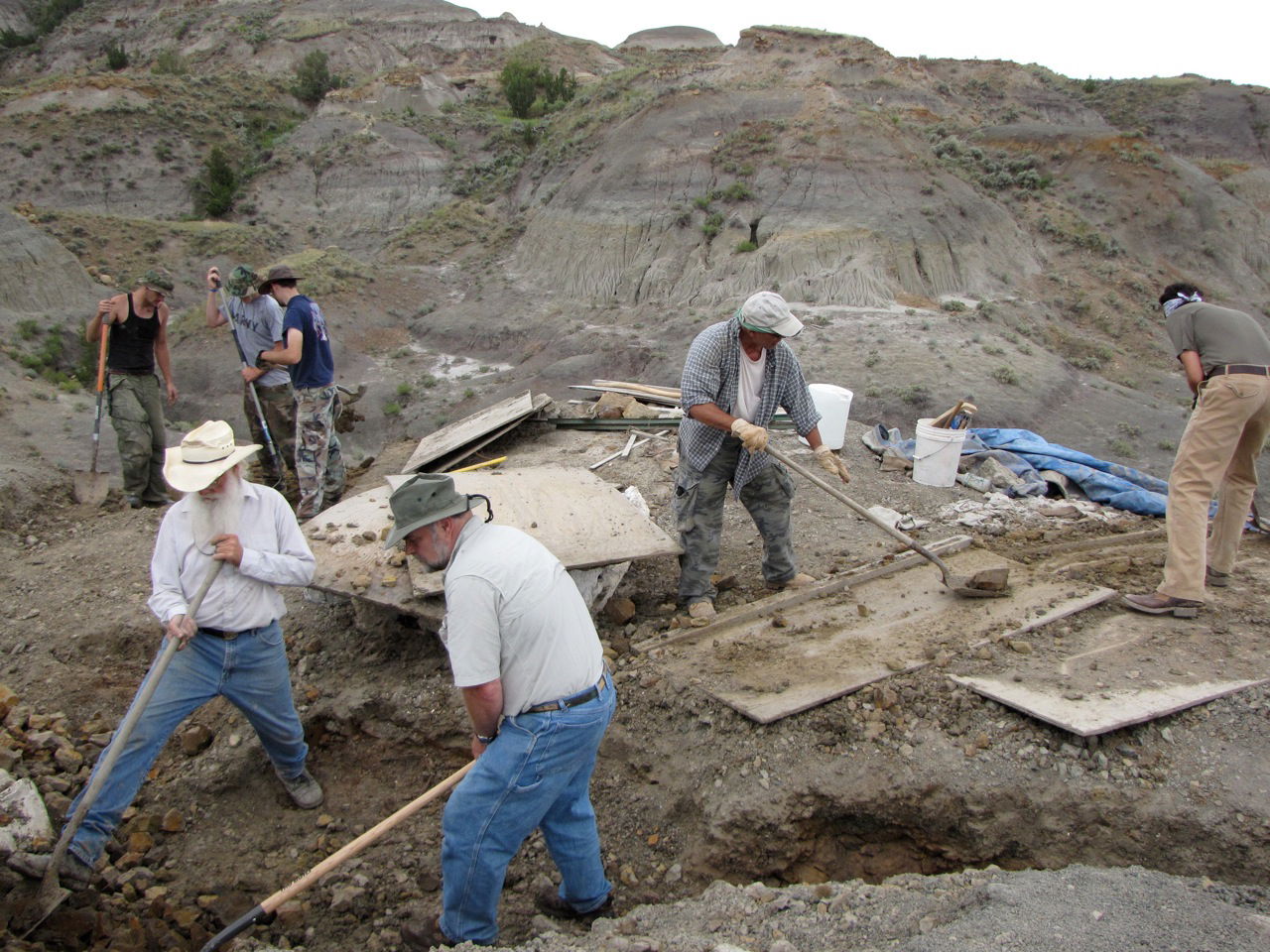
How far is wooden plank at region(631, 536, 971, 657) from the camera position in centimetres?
455

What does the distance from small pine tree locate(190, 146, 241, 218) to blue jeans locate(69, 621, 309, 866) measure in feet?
87.7

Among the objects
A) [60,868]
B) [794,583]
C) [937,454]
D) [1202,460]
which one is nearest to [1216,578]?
[1202,460]

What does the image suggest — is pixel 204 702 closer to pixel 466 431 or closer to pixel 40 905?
pixel 40 905

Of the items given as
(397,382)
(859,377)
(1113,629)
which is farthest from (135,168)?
(1113,629)

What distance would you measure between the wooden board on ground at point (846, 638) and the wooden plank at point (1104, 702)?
0.43 meters

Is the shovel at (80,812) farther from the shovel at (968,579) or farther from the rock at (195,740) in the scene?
the shovel at (968,579)

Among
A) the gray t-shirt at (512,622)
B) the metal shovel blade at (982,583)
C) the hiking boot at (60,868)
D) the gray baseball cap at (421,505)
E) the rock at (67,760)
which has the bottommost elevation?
the rock at (67,760)

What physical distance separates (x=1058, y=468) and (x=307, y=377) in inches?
248

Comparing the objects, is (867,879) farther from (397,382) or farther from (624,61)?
(624,61)

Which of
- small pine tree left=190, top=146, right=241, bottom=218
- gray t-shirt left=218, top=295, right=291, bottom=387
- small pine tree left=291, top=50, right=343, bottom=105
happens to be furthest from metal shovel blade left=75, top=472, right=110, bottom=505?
small pine tree left=291, top=50, right=343, bottom=105

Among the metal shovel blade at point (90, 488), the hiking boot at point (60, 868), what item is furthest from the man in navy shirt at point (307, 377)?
the hiking boot at point (60, 868)

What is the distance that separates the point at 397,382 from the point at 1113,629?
13.2 metres

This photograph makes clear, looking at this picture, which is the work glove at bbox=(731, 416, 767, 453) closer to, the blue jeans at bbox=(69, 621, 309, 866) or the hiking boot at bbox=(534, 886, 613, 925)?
the hiking boot at bbox=(534, 886, 613, 925)

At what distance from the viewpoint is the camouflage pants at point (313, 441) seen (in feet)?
20.5
